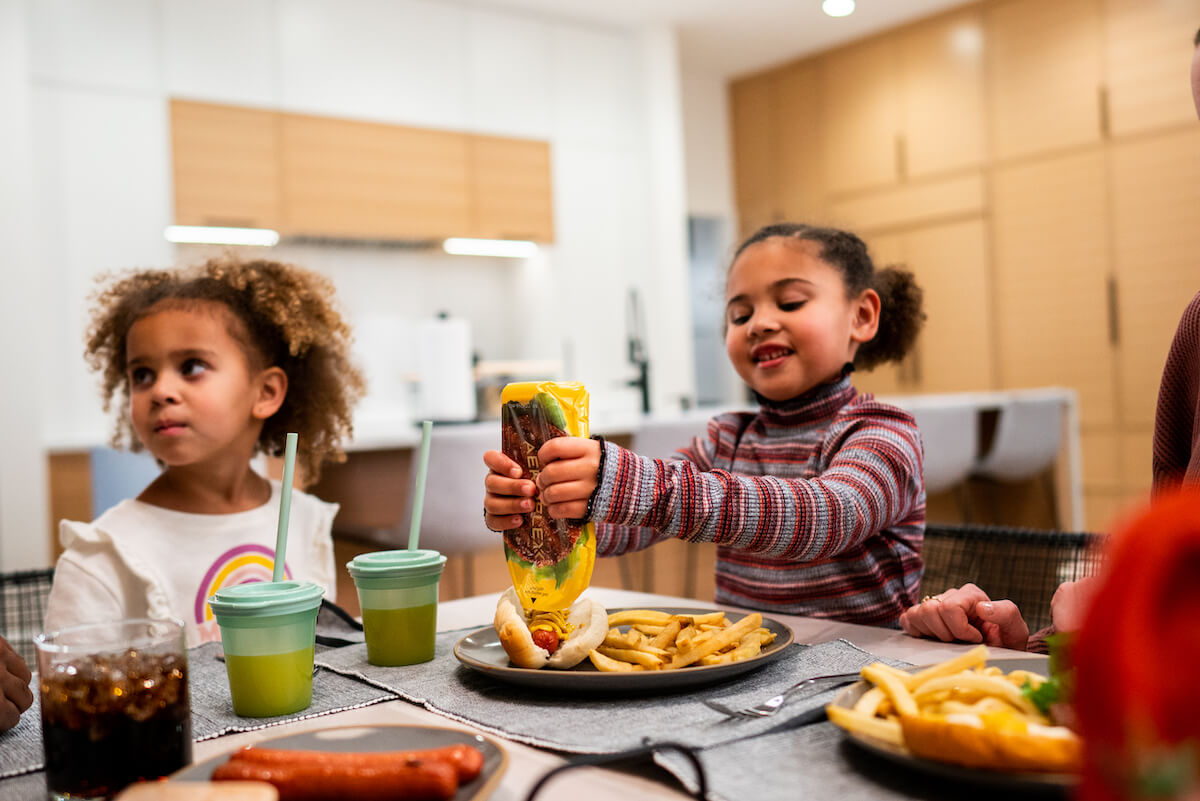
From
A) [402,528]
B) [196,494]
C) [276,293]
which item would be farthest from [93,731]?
[402,528]

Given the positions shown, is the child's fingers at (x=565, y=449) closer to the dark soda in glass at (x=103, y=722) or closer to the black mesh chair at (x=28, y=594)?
the dark soda in glass at (x=103, y=722)

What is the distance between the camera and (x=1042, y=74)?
5270 mm

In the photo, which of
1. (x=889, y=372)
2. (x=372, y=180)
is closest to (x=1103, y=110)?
(x=889, y=372)

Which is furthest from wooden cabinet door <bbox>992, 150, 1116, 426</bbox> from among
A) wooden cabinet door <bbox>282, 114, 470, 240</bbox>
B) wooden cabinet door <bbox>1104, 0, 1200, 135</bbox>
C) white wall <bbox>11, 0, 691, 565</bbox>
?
wooden cabinet door <bbox>282, 114, 470, 240</bbox>

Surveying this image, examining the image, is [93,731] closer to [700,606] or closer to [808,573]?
[700,606]

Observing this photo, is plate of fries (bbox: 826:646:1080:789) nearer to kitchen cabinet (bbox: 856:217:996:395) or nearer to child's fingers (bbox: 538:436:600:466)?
child's fingers (bbox: 538:436:600:466)

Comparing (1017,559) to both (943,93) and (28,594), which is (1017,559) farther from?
(943,93)

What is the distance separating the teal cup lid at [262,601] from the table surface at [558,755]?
9cm

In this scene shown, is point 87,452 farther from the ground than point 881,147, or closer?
closer

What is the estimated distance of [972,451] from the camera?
364 cm

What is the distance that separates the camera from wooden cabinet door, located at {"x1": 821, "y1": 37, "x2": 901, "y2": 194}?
598cm

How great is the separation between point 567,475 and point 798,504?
277 mm

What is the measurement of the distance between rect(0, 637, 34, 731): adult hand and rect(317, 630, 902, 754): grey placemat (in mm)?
243

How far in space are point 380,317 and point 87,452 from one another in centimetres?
187
